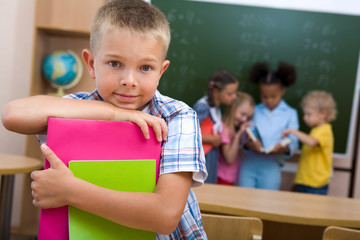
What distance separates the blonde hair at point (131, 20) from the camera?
2.70 feet

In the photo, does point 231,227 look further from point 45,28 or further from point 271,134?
point 45,28

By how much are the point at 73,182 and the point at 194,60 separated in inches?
120

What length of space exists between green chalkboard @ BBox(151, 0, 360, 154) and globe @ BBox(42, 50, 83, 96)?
875 mm

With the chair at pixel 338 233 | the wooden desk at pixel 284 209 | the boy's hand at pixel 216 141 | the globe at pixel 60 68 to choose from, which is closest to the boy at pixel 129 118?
the chair at pixel 338 233

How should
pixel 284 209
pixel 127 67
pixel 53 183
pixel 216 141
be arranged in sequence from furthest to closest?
pixel 216 141 → pixel 284 209 → pixel 127 67 → pixel 53 183

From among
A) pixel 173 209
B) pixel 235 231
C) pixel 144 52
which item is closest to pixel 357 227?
pixel 235 231

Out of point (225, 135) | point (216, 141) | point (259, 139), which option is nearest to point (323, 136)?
point (259, 139)

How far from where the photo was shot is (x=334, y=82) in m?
3.68

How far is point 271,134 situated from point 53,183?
3.05 meters

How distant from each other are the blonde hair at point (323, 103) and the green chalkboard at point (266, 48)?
118 mm

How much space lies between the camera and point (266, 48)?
3.70 meters

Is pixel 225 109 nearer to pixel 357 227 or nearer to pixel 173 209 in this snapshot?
pixel 357 227

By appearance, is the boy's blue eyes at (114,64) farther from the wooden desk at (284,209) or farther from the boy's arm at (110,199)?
the wooden desk at (284,209)

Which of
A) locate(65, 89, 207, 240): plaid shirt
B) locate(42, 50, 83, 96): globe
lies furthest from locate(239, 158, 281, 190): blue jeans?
locate(65, 89, 207, 240): plaid shirt
